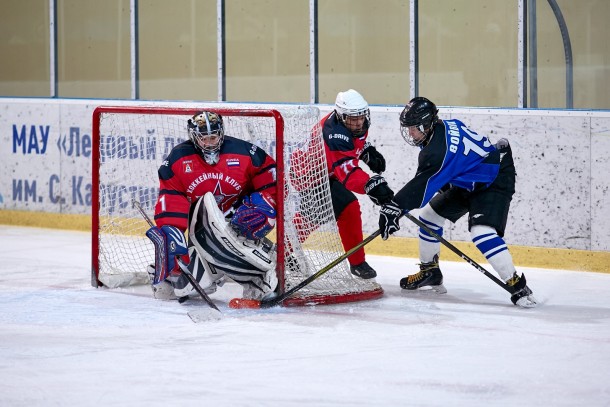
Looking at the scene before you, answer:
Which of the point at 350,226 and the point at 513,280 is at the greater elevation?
the point at 350,226

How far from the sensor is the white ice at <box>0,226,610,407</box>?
11.6 feet

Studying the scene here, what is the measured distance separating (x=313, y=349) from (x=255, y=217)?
3.09 ft

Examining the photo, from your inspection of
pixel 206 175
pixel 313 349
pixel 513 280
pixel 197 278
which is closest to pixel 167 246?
pixel 197 278

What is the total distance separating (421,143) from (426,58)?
7.88 ft

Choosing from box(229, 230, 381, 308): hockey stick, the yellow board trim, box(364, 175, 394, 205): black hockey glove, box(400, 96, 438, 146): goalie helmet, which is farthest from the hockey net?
the yellow board trim

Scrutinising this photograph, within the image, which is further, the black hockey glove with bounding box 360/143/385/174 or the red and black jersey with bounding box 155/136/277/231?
the black hockey glove with bounding box 360/143/385/174

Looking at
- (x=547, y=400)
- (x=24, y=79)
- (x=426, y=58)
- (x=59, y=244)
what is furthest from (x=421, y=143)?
(x=24, y=79)

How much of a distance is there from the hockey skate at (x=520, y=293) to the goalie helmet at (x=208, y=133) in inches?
55.9

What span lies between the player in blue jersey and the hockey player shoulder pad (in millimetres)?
889

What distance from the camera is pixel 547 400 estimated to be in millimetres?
3463

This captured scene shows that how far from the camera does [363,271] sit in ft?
18.1

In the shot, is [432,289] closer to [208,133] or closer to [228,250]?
[228,250]

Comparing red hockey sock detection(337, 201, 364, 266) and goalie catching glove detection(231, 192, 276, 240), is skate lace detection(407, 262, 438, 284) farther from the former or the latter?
goalie catching glove detection(231, 192, 276, 240)

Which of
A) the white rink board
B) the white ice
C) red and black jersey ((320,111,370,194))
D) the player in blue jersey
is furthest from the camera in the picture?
the white rink board
